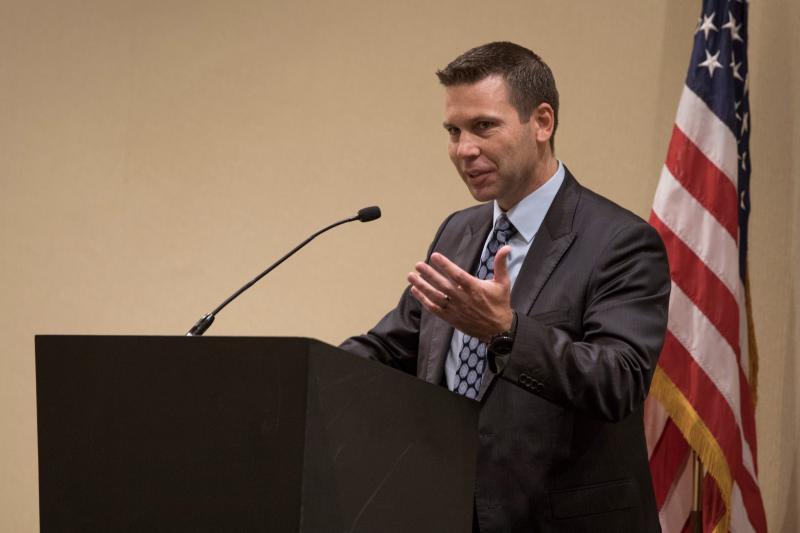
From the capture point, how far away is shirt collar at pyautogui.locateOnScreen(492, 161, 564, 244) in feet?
8.14

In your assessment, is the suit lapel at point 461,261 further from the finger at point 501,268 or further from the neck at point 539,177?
the finger at point 501,268

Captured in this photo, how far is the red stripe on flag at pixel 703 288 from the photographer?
3305mm

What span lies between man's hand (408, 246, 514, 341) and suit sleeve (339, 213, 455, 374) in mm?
783

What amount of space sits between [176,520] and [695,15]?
2862mm

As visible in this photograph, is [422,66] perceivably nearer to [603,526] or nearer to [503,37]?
[503,37]

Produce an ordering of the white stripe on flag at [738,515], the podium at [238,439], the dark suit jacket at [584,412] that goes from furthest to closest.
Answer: the white stripe on flag at [738,515] → the dark suit jacket at [584,412] → the podium at [238,439]

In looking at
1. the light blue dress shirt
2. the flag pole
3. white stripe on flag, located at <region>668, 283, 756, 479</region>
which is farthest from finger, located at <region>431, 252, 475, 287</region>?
the flag pole

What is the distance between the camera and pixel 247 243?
439cm

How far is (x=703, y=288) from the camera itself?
3.34 meters

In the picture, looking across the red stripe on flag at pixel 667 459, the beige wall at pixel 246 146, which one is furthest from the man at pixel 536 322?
the beige wall at pixel 246 146

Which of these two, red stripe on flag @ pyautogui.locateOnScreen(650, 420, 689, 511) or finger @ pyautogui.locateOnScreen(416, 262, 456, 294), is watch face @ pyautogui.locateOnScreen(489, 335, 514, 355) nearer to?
finger @ pyautogui.locateOnScreen(416, 262, 456, 294)

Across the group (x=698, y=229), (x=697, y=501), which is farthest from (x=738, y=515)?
(x=698, y=229)

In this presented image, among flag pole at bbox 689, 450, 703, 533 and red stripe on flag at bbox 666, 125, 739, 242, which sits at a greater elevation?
red stripe on flag at bbox 666, 125, 739, 242

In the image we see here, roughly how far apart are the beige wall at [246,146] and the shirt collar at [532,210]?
1.36 m
